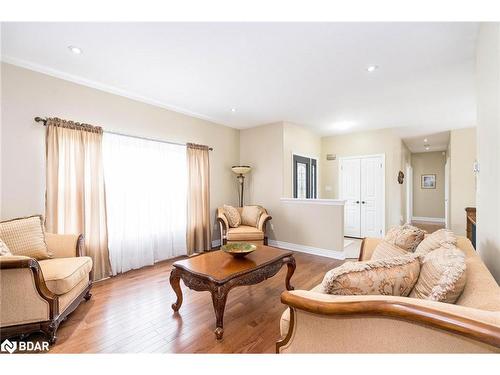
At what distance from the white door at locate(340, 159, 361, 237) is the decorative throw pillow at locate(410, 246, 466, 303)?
447 cm

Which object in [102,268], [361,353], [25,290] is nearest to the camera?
[361,353]

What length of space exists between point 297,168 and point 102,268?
3945 millimetres

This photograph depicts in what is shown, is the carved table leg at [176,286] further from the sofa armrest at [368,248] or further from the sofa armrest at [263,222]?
the sofa armrest at [263,222]

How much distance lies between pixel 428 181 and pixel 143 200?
936cm

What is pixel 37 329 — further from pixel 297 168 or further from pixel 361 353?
pixel 297 168

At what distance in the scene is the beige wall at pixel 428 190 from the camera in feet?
26.4

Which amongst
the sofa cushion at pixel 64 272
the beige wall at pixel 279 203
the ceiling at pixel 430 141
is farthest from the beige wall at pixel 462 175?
the sofa cushion at pixel 64 272

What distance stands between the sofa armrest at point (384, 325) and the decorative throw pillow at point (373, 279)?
99 mm

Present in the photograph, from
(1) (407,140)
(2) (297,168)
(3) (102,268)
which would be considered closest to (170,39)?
(3) (102,268)

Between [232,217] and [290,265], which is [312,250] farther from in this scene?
[290,265]

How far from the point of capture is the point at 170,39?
6.81 ft

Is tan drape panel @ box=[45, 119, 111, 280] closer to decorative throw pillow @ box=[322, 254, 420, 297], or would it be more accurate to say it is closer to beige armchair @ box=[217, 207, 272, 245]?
beige armchair @ box=[217, 207, 272, 245]

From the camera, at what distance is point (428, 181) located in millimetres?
8273

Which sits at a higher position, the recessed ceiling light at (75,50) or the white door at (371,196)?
the recessed ceiling light at (75,50)
